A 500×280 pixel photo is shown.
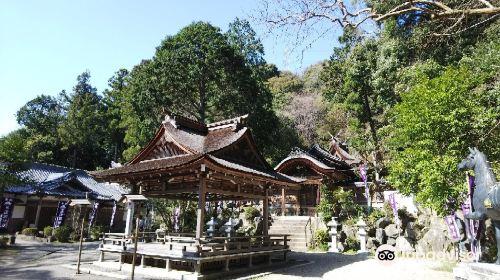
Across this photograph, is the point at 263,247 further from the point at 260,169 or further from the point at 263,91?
the point at 263,91

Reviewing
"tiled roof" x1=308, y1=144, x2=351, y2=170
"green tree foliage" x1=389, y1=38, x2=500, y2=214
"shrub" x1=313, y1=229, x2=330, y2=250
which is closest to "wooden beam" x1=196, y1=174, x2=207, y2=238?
"green tree foliage" x1=389, y1=38, x2=500, y2=214

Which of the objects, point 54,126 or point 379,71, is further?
point 54,126

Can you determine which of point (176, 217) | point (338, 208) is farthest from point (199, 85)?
point (338, 208)

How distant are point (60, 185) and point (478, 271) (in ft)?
103

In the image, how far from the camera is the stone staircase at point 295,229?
74.3 ft

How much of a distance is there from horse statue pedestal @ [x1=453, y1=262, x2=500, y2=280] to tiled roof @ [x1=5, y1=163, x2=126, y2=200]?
27.3 metres

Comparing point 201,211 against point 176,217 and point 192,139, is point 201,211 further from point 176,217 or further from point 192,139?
point 176,217

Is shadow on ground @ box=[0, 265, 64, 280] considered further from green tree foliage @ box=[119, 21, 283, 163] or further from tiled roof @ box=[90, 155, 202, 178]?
green tree foliage @ box=[119, 21, 283, 163]

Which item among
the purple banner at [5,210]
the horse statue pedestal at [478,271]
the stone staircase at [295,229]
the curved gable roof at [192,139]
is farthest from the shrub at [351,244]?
the purple banner at [5,210]

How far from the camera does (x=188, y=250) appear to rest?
11969mm

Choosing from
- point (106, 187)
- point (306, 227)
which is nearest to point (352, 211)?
point (306, 227)

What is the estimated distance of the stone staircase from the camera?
2266cm

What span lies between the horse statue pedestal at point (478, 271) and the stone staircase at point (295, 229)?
44.5 feet

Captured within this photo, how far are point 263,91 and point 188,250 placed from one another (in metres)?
24.6
